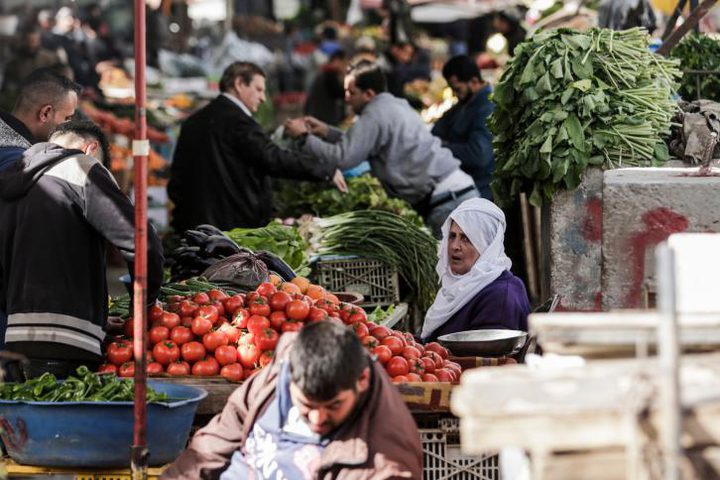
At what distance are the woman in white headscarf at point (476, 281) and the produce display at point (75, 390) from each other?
1936 millimetres

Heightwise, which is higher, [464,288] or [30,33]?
[30,33]

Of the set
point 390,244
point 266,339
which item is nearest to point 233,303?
point 266,339

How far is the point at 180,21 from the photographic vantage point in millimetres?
22922

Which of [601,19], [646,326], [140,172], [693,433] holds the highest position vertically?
[601,19]

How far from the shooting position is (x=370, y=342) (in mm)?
4949

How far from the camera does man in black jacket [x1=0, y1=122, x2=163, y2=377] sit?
4805 millimetres

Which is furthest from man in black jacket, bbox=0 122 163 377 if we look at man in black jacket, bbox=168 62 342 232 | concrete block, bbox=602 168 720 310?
man in black jacket, bbox=168 62 342 232

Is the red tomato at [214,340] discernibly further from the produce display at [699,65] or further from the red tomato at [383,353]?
the produce display at [699,65]

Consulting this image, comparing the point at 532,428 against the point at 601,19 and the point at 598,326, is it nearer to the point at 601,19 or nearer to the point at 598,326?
the point at 598,326

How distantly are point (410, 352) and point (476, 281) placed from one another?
1244 millimetres

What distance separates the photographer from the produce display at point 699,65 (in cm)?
797

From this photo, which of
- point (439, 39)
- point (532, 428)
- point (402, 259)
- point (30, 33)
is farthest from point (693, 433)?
point (439, 39)

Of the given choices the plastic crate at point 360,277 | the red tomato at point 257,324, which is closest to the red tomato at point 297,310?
the red tomato at point 257,324

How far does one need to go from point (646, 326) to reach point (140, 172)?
1.77 meters
